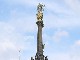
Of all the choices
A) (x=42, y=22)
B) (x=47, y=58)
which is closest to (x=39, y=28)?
(x=42, y=22)

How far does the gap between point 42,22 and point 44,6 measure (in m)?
4.55

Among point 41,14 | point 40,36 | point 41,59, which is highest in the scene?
point 41,14

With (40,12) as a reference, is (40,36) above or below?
below

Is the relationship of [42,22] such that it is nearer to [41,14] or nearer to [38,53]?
[41,14]

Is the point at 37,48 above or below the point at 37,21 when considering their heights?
below

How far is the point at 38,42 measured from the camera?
92875 millimetres

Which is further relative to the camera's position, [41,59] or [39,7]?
[39,7]

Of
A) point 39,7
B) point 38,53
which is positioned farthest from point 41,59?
point 39,7

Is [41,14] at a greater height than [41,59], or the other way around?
[41,14]

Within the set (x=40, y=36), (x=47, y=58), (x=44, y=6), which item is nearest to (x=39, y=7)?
(x=44, y=6)

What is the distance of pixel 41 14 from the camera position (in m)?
95.8

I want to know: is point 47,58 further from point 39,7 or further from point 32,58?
point 39,7

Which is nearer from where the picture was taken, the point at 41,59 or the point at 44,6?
the point at 41,59

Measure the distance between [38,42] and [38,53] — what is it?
328 cm
